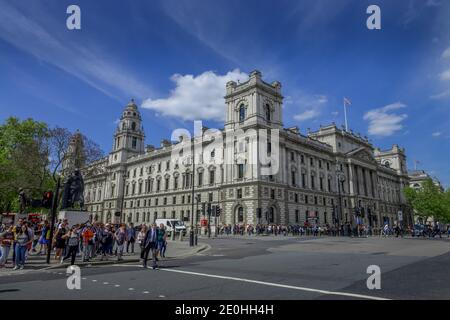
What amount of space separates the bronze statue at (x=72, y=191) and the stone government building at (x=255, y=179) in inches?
859

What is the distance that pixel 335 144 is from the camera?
68.4 m

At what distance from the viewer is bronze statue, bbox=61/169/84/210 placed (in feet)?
67.2

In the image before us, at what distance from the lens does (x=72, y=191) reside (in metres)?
20.7

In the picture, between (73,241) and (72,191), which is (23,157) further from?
(73,241)

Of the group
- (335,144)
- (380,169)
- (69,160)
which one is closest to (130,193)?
(69,160)

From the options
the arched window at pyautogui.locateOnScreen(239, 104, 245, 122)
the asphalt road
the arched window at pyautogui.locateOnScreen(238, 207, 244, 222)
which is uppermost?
the arched window at pyautogui.locateOnScreen(239, 104, 245, 122)

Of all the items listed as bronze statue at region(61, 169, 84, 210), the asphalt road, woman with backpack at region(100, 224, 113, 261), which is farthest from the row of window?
the asphalt road

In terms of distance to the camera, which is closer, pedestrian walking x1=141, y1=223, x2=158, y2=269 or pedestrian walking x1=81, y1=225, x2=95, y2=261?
pedestrian walking x1=141, y1=223, x2=158, y2=269

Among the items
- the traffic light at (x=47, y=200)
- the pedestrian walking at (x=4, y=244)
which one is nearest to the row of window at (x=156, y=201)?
the traffic light at (x=47, y=200)

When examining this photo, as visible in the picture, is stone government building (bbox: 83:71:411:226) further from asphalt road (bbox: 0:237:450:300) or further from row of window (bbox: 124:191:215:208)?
asphalt road (bbox: 0:237:450:300)

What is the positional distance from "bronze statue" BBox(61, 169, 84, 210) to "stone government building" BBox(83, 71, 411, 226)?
21822 millimetres

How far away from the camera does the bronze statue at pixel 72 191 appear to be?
20.5 m
